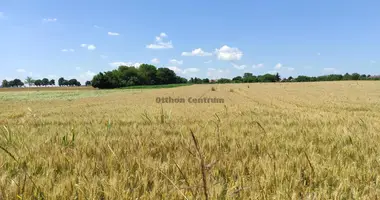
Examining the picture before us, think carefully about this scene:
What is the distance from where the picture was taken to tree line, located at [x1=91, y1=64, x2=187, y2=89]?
9325 centimetres

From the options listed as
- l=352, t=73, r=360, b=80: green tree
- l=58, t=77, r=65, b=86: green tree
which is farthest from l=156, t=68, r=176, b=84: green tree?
l=58, t=77, r=65, b=86: green tree

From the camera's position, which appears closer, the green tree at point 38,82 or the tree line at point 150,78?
the tree line at point 150,78

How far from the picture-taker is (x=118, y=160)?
2352mm

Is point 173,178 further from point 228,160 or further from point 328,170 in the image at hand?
point 328,170

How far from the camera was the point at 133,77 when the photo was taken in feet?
387

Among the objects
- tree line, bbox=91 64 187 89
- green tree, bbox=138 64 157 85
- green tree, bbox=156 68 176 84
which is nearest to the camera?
tree line, bbox=91 64 187 89

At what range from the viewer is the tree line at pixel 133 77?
306 feet

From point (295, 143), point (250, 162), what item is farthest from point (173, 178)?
point (295, 143)

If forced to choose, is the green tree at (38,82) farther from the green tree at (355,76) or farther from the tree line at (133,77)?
the green tree at (355,76)

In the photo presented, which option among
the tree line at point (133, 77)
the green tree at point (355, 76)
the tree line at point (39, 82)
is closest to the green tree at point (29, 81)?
the tree line at point (39, 82)

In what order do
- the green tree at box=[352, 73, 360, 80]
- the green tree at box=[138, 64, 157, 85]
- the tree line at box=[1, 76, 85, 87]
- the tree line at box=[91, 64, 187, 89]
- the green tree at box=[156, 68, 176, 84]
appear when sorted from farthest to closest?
the tree line at box=[1, 76, 85, 87], the green tree at box=[156, 68, 176, 84], the green tree at box=[138, 64, 157, 85], the tree line at box=[91, 64, 187, 89], the green tree at box=[352, 73, 360, 80]

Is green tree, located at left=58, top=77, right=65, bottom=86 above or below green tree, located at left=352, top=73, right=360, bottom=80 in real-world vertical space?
above

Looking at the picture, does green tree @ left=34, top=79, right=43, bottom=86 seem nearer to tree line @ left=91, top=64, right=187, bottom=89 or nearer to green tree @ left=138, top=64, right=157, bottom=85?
tree line @ left=91, top=64, right=187, bottom=89

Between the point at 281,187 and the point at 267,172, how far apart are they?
26 cm
